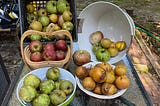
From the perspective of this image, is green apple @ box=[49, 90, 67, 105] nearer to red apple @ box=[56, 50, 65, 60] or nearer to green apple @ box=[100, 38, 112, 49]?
red apple @ box=[56, 50, 65, 60]

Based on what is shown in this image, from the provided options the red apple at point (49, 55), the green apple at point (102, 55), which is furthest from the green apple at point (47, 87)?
the green apple at point (102, 55)

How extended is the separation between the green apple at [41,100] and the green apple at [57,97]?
22 mm

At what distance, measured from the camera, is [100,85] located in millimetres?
1158

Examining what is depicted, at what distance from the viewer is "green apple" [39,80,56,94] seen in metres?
1.13

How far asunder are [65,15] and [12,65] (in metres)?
1.63

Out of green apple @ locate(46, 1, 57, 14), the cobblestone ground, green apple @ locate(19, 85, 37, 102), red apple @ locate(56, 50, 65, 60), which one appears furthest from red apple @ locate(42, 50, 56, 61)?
the cobblestone ground

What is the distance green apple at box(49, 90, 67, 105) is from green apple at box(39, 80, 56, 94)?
0.03 metres

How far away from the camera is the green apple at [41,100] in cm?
107

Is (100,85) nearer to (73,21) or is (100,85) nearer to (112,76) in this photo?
(112,76)

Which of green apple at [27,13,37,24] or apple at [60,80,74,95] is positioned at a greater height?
green apple at [27,13,37,24]

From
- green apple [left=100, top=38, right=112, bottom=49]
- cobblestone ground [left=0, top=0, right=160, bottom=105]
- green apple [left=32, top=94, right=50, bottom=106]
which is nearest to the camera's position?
green apple [left=32, top=94, right=50, bottom=106]

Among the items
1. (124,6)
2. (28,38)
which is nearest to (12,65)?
(28,38)

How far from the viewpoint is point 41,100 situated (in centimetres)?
107

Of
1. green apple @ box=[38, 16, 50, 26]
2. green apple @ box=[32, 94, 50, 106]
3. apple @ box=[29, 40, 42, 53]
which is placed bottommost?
green apple @ box=[32, 94, 50, 106]
